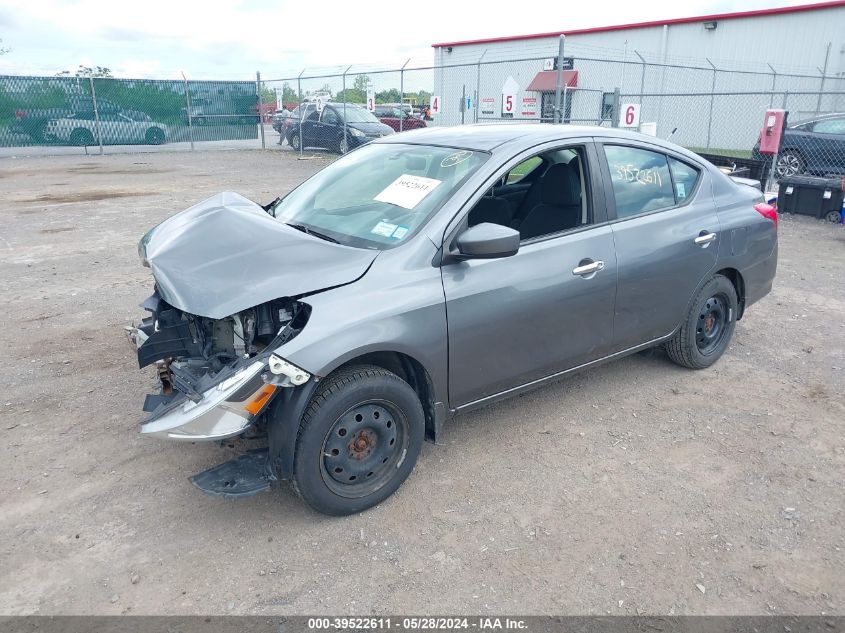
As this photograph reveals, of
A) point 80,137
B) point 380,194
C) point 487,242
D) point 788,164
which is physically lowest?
point 788,164

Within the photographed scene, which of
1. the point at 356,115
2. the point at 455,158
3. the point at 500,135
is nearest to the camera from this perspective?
the point at 455,158

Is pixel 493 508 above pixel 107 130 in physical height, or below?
below

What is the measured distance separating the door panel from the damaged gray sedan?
0.01 m

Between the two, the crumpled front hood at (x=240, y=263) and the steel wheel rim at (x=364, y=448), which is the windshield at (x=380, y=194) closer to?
the crumpled front hood at (x=240, y=263)

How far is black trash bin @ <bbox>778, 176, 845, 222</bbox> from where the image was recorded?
418 inches

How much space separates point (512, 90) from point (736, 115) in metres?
A: 12.4

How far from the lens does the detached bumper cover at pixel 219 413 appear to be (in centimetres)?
281

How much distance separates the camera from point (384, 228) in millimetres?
3471

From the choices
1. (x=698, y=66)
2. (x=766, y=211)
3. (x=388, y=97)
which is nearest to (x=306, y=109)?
(x=698, y=66)

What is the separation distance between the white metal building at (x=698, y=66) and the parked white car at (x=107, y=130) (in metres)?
10.4

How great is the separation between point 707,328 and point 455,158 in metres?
2.38

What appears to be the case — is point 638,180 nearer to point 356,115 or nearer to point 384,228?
point 384,228

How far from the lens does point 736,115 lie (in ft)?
76.6

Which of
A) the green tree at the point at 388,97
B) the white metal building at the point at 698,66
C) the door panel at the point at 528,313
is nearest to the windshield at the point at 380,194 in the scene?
the door panel at the point at 528,313
